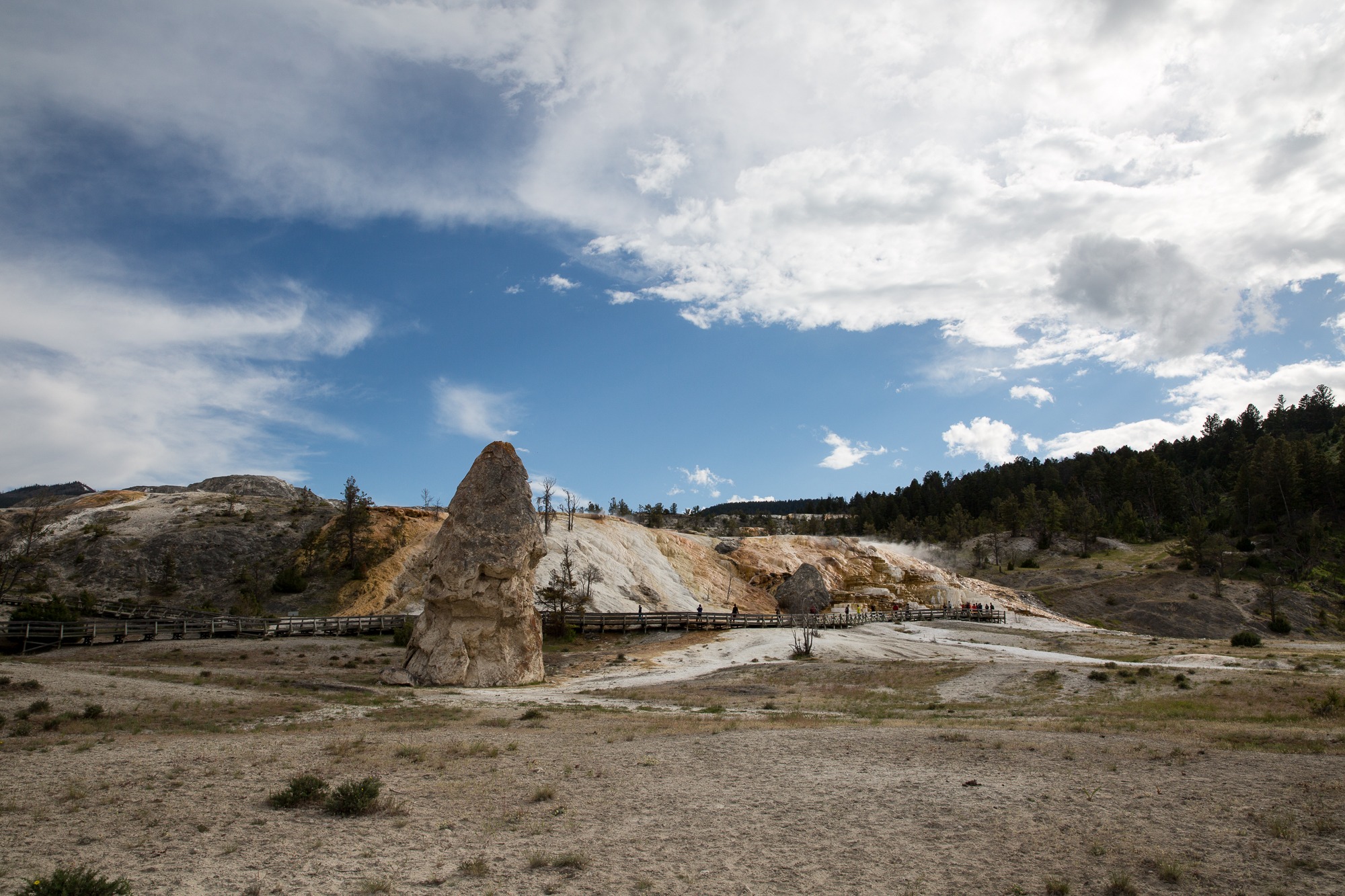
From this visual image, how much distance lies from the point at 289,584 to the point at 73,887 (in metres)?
51.4

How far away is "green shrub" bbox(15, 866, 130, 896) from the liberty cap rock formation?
69.2ft

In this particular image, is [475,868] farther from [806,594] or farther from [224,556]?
[224,556]

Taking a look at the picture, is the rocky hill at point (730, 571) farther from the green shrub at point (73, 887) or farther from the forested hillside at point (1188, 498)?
the green shrub at point (73, 887)

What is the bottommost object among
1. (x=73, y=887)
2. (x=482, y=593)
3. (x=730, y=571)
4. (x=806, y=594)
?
(x=73, y=887)

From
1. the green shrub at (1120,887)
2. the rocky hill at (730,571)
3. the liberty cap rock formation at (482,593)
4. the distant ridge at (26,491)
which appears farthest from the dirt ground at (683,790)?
the distant ridge at (26,491)

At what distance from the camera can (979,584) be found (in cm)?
7506

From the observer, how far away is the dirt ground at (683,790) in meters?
7.30

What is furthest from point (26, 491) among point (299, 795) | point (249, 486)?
point (299, 795)

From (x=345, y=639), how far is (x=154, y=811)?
3309cm

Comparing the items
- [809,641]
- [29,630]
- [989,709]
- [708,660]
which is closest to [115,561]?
[29,630]

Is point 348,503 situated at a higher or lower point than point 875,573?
higher

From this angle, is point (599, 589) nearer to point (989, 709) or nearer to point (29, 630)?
point (29, 630)

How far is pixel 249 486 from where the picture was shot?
337 feet

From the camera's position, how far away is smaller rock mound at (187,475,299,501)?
10100 centimetres
